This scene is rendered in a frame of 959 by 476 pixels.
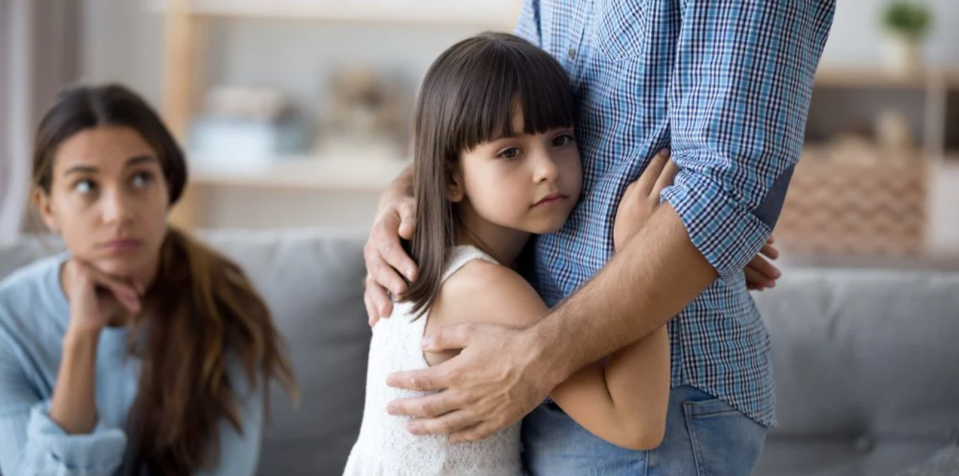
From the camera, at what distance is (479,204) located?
1220 millimetres

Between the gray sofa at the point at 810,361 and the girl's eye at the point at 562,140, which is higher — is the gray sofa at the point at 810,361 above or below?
below

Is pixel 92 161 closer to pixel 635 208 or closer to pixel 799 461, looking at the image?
pixel 635 208

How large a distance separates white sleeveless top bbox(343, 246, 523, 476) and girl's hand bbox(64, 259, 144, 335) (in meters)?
0.75

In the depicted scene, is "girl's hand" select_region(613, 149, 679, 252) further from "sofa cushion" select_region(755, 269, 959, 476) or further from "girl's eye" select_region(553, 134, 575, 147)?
"sofa cushion" select_region(755, 269, 959, 476)

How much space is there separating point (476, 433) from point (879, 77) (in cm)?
375

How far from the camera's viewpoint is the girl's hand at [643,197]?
43.4 inches

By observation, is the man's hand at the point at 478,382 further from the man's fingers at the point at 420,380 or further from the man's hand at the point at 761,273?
the man's hand at the point at 761,273

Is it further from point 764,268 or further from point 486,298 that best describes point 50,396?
point 764,268

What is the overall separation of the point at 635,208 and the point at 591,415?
8.7 inches

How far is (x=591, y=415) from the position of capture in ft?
3.65

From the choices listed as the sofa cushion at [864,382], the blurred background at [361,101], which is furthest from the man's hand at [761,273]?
the blurred background at [361,101]

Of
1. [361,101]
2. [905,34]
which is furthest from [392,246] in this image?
[905,34]

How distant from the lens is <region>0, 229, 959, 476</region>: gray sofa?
1.94m

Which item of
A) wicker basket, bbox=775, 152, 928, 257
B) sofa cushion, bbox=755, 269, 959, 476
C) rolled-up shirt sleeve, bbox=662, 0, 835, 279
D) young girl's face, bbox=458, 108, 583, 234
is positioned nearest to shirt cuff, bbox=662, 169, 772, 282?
rolled-up shirt sleeve, bbox=662, 0, 835, 279
